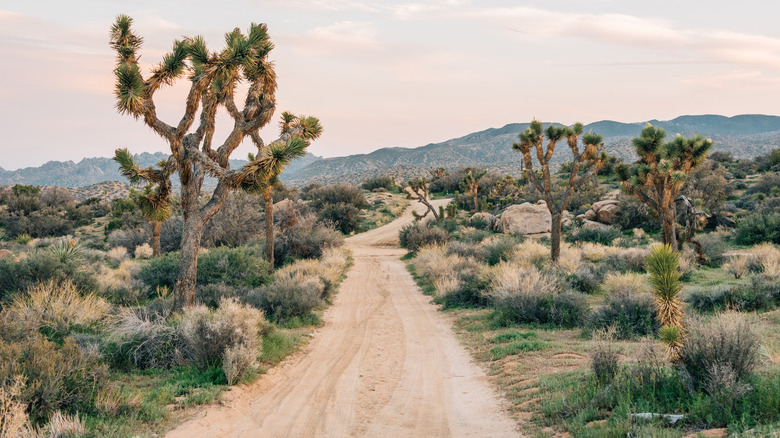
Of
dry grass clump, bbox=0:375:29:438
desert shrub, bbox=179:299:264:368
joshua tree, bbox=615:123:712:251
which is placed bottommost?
desert shrub, bbox=179:299:264:368

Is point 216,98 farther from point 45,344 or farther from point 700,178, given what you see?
point 700,178

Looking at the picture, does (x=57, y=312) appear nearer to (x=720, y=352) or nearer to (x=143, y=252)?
(x=720, y=352)

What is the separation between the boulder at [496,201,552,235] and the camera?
98.5 ft

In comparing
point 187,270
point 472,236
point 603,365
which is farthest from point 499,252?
point 603,365

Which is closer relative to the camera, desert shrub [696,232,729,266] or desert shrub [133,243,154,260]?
Result: desert shrub [696,232,729,266]

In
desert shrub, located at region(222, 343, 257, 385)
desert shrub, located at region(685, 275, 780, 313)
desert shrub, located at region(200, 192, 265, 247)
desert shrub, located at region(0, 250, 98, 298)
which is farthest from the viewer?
desert shrub, located at region(200, 192, 265, 247)

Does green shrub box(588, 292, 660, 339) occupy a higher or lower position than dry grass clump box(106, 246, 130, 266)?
lower

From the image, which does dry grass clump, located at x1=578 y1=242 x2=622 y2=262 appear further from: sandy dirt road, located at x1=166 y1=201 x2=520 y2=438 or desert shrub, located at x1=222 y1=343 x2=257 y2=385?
desert shrub, located at x1=222 y1=343 x2=257 y2=385

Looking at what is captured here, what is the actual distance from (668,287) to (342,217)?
33612 millimetres

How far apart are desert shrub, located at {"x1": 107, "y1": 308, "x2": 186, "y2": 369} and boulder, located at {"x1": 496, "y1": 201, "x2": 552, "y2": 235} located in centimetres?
2449

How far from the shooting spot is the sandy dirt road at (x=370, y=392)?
5957 mm

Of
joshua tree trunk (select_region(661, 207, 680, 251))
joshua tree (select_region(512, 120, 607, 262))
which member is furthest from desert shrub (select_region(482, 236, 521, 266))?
joshua tree trunk (select_region(661, 207, 680, 251))

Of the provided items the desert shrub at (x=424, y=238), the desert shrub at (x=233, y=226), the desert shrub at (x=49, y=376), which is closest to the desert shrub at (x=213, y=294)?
the desert shrub at (x=49, y=376)

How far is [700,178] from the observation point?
32406 millimetres
